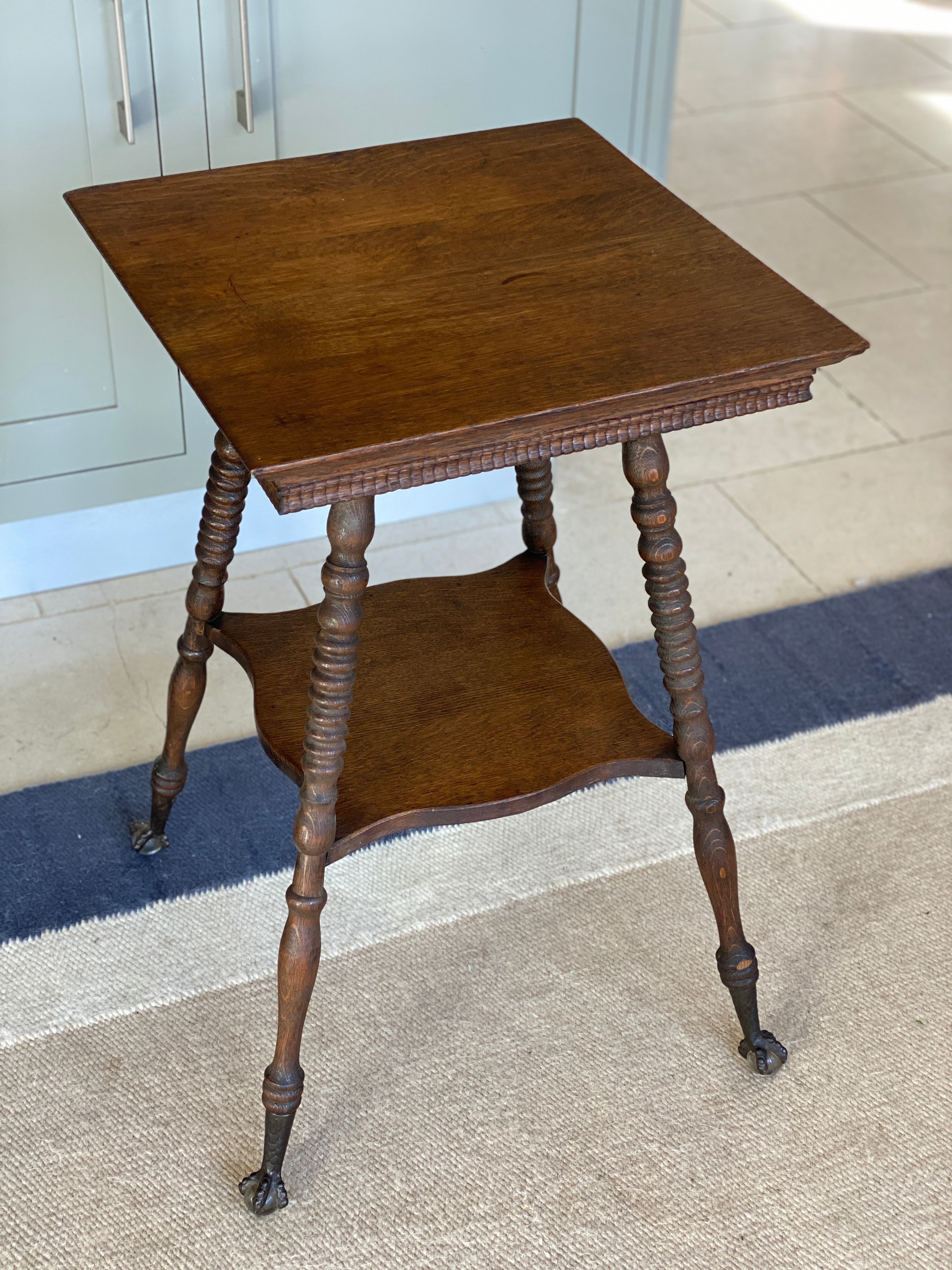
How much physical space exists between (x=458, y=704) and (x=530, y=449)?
0.40m

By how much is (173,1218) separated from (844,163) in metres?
3.10

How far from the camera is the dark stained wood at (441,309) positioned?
3.61 feet

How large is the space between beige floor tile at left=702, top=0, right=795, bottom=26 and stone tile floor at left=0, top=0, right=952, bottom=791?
0.71 m

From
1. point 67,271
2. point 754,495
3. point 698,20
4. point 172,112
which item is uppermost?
point 172,112

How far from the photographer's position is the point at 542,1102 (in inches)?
59.5

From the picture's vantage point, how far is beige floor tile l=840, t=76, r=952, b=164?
3754mm

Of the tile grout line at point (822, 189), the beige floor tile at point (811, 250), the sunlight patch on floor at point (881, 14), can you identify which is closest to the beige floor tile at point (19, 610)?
the beige floor tile at point (811, 250)

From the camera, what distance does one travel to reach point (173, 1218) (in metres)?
1.39

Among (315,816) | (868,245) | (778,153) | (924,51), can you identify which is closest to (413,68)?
(315,816)

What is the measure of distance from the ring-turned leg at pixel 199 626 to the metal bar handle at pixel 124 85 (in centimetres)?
57

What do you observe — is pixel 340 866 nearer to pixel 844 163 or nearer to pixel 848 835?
pixel 848 835

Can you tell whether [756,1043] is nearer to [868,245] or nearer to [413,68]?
[413,68]

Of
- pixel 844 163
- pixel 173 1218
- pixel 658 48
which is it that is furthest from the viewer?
pixel 844 163

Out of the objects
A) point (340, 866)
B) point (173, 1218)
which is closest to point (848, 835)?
point (340, 866)
